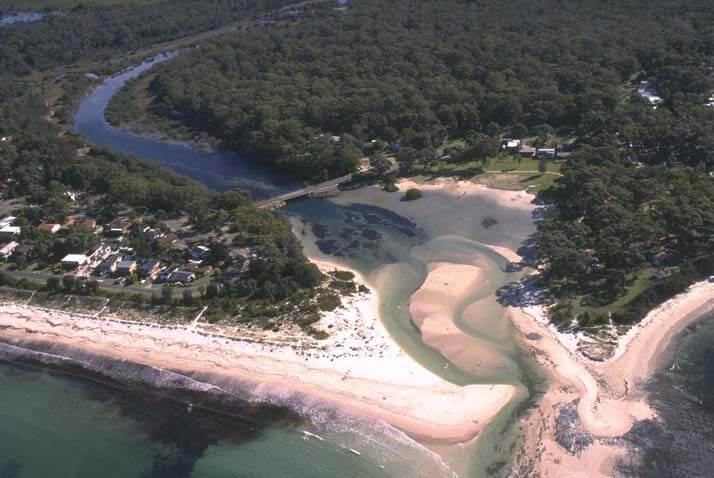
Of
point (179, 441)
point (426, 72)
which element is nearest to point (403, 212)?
point (179, 441)

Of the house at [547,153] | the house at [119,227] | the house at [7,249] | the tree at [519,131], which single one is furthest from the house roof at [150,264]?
the tree at [519,131]

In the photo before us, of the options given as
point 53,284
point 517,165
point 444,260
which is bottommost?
point 517,165

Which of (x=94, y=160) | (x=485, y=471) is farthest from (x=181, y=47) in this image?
(x=485, y=471)

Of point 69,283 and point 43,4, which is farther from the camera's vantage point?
point 43,4

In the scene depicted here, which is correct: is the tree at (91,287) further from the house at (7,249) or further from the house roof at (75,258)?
the house at (7,249)

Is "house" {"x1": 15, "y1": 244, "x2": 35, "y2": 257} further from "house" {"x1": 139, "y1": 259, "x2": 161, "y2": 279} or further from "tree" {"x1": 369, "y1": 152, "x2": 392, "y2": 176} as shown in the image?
"tree" {"x1": 369, "y1": 152, "x2": 392, "y2": 176}

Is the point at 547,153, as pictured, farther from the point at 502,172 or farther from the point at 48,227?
the point at 48,227

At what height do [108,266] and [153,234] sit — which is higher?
[108,266]

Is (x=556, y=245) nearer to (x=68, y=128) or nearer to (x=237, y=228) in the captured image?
(x=237, y=228)
